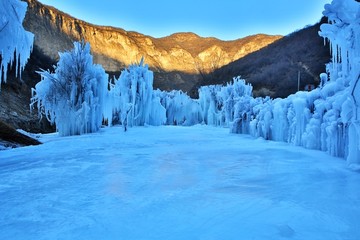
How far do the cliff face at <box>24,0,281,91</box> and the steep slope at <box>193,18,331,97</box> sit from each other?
75.1ft

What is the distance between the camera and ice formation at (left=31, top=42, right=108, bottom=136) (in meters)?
13.5

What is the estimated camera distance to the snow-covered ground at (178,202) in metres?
2.40

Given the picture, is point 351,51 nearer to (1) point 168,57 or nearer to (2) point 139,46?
(2) point 139,46

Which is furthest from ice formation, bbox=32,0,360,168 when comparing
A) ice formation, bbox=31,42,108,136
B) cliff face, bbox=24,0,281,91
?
cliff face, bbox=24,0,281,91

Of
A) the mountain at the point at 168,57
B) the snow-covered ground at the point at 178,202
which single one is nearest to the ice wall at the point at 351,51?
the snow-covered ground at the point at 178,202

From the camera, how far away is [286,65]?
150ft

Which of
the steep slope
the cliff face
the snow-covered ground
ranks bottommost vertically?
the snow-covered ground

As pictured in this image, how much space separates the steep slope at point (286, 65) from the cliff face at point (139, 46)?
22891 millimetres

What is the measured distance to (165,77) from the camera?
79.2m

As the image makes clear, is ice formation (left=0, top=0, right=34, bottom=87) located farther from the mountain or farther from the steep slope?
the steep slope

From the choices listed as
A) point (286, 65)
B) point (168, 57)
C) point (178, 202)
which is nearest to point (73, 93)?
point (178, 202)

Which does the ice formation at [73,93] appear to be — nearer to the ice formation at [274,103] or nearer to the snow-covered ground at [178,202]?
the ice formation at [274,103]

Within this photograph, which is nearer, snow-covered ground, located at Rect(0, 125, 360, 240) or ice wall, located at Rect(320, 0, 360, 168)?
snow-covered ground, located at Rect(0, 125, 360, 240)

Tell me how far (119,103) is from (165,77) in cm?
5568
